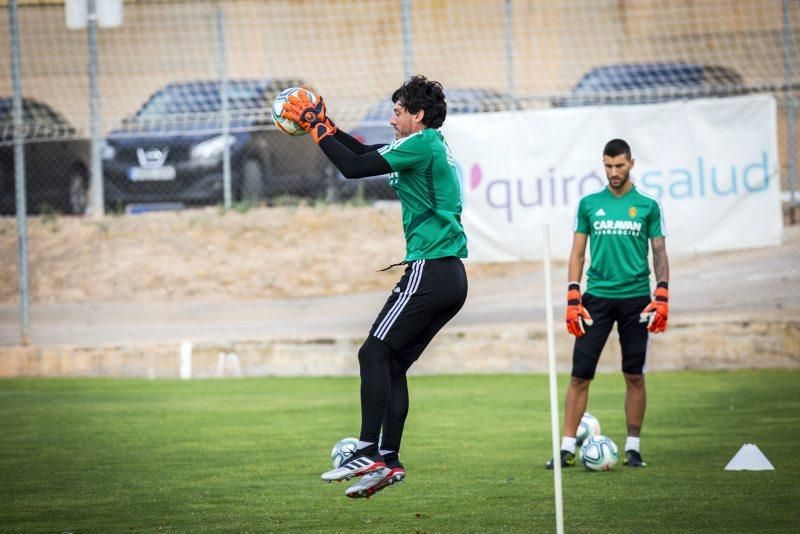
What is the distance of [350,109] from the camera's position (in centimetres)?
1577

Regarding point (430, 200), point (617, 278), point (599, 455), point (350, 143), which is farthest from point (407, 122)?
point (599, 455)

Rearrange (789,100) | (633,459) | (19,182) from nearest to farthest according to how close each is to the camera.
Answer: (633,459), (789,100), (19,182)

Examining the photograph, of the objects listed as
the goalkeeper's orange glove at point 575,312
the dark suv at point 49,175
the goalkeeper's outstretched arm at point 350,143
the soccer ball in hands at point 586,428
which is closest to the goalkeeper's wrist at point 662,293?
the goalkeeper's orange glove at point 575,312

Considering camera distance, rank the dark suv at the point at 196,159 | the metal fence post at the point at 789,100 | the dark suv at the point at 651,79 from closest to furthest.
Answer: the metal fence post at the point at 789,100
the dark suv at the point at 651,79
the dark suv at the point at 196,159

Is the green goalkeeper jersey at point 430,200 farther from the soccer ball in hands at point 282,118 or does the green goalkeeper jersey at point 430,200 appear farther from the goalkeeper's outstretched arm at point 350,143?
the soccer ball in hands at point 282,118

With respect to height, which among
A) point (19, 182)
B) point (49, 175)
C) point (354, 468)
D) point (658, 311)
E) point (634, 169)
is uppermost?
point (49, 175)

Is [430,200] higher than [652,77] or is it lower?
lower

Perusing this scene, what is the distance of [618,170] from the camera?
31.9ft

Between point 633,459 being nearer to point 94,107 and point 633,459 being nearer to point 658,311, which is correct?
point 658,311

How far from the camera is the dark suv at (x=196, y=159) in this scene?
20750 mm

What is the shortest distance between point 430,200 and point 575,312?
2213mm

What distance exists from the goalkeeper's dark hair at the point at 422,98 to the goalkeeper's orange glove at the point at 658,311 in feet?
8.53

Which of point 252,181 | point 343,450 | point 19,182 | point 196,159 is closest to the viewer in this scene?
point 343,450

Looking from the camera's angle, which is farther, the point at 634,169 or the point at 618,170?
the point at 634,169
